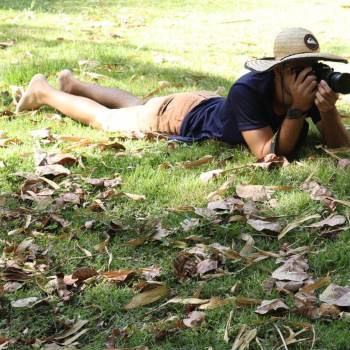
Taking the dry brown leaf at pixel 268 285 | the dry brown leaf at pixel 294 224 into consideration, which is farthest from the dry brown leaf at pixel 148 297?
the dry brown leaf at pixel 294 224

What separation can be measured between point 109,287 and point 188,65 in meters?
3.43

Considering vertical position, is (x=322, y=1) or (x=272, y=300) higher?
(x=322, y=1)

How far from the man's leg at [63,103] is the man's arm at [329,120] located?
1380mm

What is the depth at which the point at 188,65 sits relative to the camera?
568cm

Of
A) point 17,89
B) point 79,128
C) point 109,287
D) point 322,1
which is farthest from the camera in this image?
point 322,1

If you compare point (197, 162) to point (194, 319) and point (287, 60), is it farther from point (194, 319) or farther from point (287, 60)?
point (194, 319)

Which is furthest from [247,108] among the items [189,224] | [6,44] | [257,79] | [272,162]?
[6,44]

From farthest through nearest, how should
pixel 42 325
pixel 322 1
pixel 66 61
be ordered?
pixel 322 1, pixel 66 61, pixel 42 325

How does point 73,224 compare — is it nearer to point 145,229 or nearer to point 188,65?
point 145,229

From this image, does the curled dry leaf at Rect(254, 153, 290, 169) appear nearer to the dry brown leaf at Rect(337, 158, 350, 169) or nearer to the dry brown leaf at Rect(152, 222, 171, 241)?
the dry brown leaf at Rect(337, 158, 350, 169)

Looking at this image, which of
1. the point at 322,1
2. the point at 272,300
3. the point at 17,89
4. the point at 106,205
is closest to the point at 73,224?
the point at 106,205

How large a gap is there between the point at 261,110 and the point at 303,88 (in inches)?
12.8

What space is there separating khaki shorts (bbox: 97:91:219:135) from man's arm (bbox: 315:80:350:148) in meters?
0.82

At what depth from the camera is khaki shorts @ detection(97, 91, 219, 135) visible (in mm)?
4039
